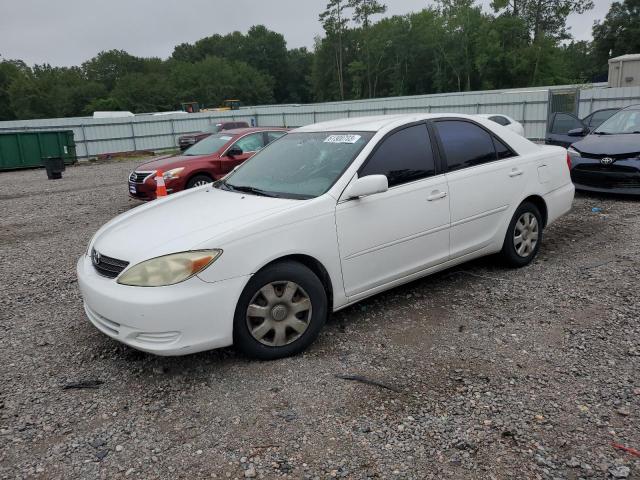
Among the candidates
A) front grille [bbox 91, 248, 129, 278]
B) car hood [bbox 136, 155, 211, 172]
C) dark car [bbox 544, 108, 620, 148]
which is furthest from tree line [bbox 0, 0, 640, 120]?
front grille [bbox 91, 248, 129, 278]

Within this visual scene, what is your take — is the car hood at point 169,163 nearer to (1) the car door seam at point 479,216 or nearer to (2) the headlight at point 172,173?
(2) the headlight at point 172,173

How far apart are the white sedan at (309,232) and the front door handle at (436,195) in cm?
1

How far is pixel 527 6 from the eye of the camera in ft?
203

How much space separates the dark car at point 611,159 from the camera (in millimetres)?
8180

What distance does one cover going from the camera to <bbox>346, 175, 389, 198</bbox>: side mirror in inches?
149

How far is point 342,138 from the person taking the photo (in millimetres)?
4371

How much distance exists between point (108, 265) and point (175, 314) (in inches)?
28.8

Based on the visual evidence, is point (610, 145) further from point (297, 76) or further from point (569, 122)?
Answer: point (297, 76)

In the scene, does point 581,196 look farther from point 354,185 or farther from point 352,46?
point 352,46

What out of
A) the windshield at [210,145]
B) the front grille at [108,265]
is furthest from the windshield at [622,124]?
the front grille at [108,265]

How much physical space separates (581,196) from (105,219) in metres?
8.24

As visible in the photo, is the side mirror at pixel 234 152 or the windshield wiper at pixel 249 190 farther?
the side mirror at pixel 234 152

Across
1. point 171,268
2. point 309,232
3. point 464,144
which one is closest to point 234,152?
point 464,144

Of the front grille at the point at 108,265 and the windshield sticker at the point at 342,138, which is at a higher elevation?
the windshield sticker at the point at 342,138
